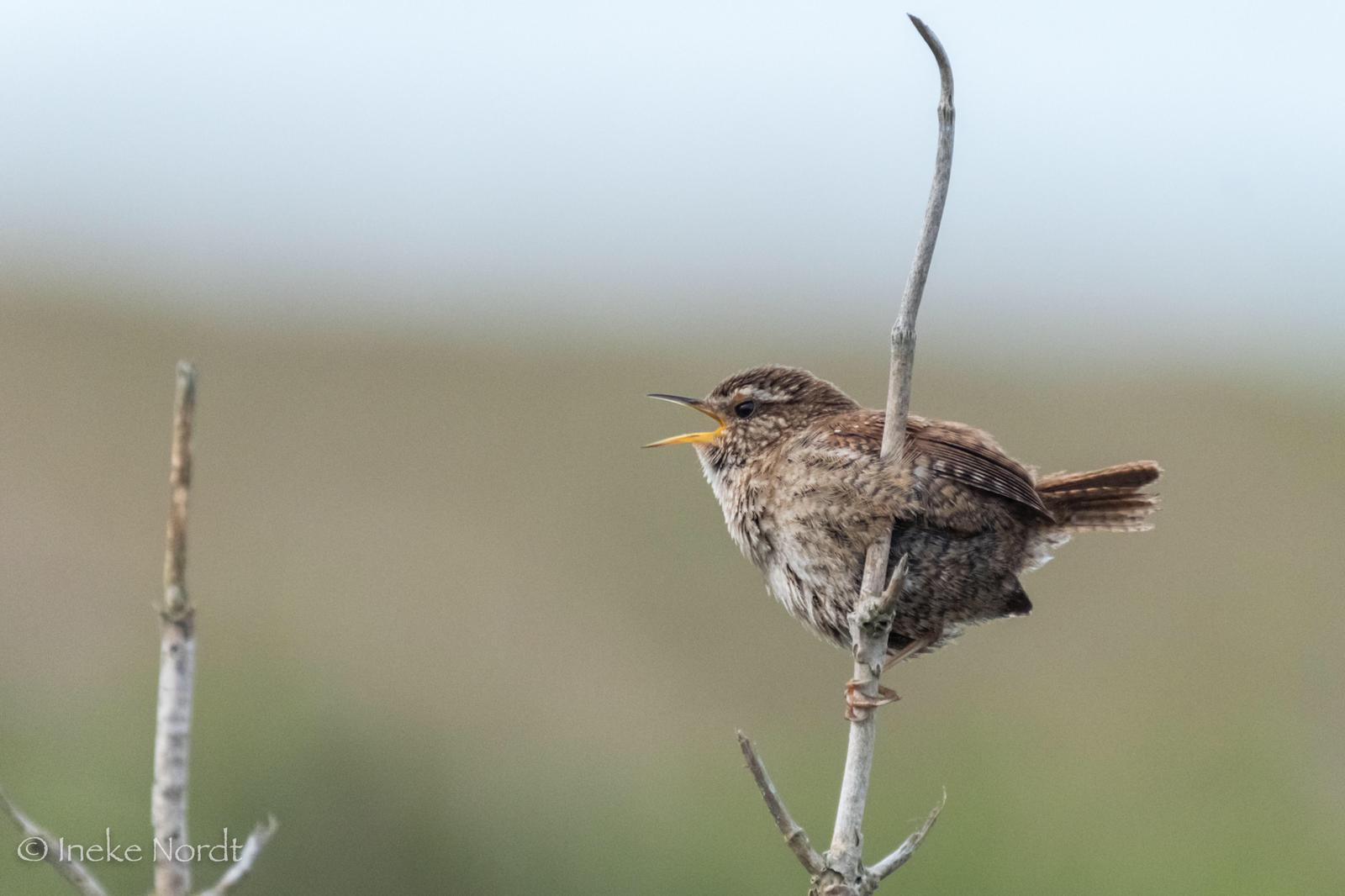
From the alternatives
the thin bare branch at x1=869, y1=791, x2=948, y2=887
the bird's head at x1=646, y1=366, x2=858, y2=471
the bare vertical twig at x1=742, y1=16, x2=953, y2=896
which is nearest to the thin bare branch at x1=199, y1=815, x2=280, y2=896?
the bare vertical twig at x1=742, y1=16, x2=953, y2=896

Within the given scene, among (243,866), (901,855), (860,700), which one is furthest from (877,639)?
(243,866)

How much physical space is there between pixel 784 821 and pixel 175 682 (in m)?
1.36

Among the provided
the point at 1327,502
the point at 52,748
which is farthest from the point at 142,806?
the point at 1327,502

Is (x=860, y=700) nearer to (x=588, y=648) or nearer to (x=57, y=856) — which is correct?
(x=57, y=856)

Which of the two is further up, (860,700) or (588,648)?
(860,700)

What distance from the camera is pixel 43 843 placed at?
62.7 inches

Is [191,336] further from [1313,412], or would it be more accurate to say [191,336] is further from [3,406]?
[1313,412]

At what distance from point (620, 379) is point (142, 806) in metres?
11.0

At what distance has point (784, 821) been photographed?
2.58 m

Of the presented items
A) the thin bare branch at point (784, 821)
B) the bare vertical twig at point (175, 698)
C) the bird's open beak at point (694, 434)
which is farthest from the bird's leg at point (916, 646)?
the bare vertical twig at point (175, 698)

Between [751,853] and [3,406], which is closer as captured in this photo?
[751,853]

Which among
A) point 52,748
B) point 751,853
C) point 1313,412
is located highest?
point 1313,412

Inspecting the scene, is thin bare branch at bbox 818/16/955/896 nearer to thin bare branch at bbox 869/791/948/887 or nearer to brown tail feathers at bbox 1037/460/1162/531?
thin bare branch at bbox 869/791/948/887

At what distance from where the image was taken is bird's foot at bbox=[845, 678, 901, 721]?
9.22ft
